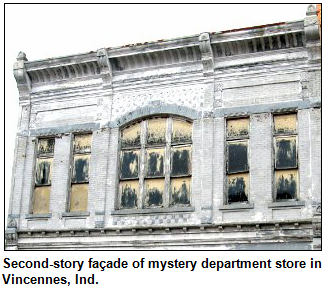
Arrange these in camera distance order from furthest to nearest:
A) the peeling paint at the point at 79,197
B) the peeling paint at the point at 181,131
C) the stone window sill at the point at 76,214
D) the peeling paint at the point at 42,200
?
the peeling paint at the point at 42,200, the peeling paint at the point at 79,197, the stone window sill at the point at 76,214, the peeling paint at the point at 181,131

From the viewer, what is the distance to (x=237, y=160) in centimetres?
1728

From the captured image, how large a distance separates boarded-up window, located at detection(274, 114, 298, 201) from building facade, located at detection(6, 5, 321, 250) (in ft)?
0.09

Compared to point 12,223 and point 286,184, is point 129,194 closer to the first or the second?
point 12,223

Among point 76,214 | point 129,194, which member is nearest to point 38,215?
point 76,214

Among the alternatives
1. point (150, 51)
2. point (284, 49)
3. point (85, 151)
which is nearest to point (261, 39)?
point (284, 49)

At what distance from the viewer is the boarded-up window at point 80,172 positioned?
18625 millimetres

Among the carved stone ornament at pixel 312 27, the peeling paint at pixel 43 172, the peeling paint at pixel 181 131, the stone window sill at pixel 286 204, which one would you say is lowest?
the stone window sill at pixel 286 204

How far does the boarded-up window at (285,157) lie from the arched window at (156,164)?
7.81 feet

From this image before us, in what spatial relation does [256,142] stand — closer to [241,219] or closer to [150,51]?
[241,219]

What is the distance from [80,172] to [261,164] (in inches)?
210

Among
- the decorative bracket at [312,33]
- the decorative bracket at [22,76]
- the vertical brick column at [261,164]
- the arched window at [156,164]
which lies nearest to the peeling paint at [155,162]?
the arched window at [156,164]

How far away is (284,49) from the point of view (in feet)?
57.5

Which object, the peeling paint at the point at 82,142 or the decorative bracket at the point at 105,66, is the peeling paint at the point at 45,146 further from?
the decorative bracket at the point at 105,66

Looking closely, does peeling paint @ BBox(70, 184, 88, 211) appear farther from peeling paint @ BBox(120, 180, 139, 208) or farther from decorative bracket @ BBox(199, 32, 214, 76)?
decorative bracket @ BBox(199, 32, 214, 76)
